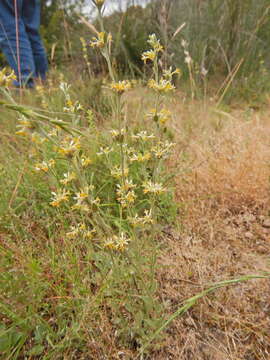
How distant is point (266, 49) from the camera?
10.1 ft

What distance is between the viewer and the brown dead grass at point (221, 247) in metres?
0.77

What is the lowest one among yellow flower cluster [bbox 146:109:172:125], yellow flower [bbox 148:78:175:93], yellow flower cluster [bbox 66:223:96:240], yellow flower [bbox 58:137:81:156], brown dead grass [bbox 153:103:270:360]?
brown dead grass [bbox 153:103:270:360]

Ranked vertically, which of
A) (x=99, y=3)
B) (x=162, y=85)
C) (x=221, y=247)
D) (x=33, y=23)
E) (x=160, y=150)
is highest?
(x=33, y=23)

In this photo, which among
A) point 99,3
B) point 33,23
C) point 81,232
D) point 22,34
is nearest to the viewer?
point 99,3

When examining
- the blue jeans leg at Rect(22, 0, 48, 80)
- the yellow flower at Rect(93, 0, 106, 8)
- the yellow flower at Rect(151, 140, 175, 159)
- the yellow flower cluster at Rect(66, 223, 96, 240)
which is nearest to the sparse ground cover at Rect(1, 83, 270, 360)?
the yellow flower cluster at Rect(66, 223, 96, 240)

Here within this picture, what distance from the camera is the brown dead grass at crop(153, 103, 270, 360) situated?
77cm

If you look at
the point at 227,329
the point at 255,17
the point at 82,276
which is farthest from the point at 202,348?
the point at 255,17

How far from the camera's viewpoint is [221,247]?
3.54 feet

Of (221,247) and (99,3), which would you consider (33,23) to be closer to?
(99,3)

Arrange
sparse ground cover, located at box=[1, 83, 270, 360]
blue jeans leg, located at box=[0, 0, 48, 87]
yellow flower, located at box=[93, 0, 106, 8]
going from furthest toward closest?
blue jeans leg, located at box=[0, 0, 48, 87] → sparse ground cover, located at box=[1, 83, 270, 360] → yellow flower, located at box=[93, 0, 106, 8]

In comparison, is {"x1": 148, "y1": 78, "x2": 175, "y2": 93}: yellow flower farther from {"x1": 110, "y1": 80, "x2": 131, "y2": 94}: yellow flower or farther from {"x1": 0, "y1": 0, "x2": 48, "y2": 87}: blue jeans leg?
{"x1": 0, "y1": 0, "x2": 48, "y2": 87}: blue jeans leg

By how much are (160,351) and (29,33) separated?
11.1ft

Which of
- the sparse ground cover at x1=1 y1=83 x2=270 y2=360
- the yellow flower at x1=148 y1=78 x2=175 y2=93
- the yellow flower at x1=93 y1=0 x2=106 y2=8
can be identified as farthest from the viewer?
the sparse ground cover at x1=1 y1=83 x2=270 y2=360

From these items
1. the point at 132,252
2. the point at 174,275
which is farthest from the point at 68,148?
the point at 174,275
